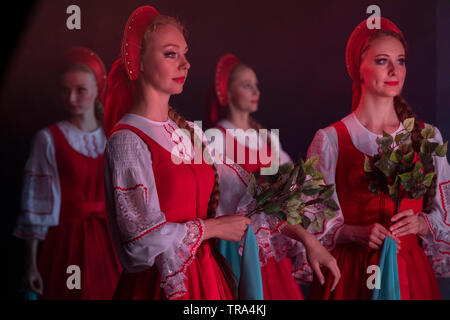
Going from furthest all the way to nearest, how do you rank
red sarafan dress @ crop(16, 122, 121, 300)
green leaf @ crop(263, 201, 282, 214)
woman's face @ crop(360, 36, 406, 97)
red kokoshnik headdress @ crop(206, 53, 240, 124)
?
red kokoshnik headdress @ crop(206, 53, 240, 124) → red sarafan dress @ crop(16, 122, 121, 300) → woman's face @ crop(360, 36, 406, 97) → green leaf @ crop(263, 201, 282, 214)

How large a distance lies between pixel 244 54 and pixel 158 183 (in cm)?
127

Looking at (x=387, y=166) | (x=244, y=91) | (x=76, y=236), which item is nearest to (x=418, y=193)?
(x=387, y=166)

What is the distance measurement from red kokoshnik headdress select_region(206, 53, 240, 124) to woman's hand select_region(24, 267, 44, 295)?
128cm

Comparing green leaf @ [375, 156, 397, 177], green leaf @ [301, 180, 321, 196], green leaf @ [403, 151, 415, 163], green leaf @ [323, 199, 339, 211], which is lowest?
green leaf @ [323, 199, 339, 211]

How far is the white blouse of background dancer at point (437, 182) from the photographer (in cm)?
252

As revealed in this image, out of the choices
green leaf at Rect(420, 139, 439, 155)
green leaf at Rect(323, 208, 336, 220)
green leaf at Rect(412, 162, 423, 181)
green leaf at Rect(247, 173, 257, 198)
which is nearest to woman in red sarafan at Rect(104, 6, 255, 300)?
green leaf at Rect(247, 173, 257, 198)

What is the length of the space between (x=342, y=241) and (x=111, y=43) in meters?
1.38

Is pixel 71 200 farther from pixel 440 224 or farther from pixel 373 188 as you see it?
pixel 440 224

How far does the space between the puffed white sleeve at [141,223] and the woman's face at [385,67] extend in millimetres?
1117

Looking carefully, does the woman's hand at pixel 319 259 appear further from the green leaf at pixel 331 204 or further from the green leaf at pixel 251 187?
the green leaf at pixel 251 187

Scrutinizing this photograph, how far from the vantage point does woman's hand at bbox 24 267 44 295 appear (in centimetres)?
284

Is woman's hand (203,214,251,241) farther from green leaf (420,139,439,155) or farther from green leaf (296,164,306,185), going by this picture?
green leaf (420,139,439,155)

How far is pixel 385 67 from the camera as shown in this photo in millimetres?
2615
